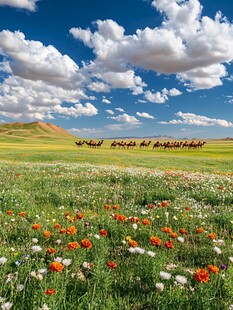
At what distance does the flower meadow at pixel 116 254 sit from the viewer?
3.32 metres

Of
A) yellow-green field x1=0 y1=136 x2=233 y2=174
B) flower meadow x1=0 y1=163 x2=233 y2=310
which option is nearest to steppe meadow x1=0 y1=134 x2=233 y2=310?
flower meadow x1=0 y1=163 x2=233 y2=310

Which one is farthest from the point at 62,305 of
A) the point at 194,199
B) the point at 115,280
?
the point at 194,199

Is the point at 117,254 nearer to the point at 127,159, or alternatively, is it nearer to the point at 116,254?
the point at 116,254

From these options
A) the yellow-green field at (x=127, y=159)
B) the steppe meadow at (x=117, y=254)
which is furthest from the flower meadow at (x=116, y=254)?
the yellow-green field at (x=127, y=159)

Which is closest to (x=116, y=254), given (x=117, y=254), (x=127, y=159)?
(x=117, y=254)

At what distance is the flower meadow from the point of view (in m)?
3.32

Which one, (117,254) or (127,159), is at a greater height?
(117,254)

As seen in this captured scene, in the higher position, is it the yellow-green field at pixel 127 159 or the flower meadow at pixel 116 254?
the flower meadow at pixel 116 254

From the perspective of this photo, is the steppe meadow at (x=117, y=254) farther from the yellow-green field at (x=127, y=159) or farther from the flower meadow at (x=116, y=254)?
the yellow-green field at (x=127, y=159)

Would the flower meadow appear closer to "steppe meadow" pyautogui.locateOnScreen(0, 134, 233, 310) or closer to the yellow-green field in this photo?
"steppe meadow" pyautogui.locateOnScreen(0, 134, 233, 310)

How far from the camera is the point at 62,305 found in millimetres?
3012

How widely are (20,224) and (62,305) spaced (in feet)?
12.1

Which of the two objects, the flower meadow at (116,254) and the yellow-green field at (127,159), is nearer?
the flower meadow at (116,254)

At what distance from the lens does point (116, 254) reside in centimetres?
496
